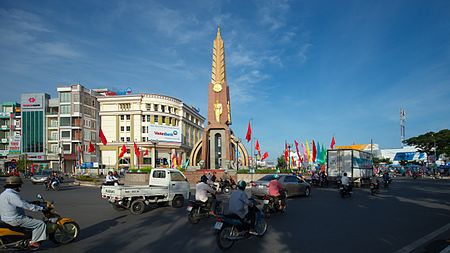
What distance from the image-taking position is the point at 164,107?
7994 cm

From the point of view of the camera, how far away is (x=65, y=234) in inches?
307

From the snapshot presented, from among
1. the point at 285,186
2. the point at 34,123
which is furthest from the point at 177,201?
the point at 34,123

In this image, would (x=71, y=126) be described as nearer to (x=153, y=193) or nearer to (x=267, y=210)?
(x=153, y=193)

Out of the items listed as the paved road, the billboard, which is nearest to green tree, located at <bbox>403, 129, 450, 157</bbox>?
the paved road

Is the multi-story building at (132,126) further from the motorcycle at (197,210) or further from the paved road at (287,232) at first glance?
the motorcycle at (197,210)

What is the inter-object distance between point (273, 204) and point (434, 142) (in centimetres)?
5944

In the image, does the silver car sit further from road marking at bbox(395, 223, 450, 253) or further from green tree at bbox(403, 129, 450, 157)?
green tree at bbox(403, 129, 450, 157)

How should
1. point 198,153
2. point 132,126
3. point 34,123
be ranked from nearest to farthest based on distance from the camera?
point 198,153, point 34,123, point 132,126

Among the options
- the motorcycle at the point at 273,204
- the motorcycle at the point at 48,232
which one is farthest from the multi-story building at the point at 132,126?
the motorcycle at the point at 48,232

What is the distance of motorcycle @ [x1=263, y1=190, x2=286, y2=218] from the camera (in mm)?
12031

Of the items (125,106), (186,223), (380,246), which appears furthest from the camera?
(125,106)

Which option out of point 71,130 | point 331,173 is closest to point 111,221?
point 331,173

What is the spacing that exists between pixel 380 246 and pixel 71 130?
72.6m

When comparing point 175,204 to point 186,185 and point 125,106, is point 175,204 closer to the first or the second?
point 186,185
